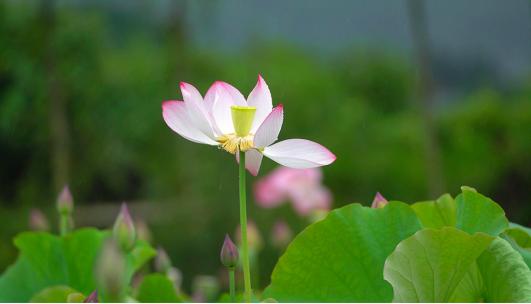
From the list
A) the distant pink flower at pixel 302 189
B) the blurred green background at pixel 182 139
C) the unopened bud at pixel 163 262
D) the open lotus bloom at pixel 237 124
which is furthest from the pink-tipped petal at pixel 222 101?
the blurred green background at pixel 182 139

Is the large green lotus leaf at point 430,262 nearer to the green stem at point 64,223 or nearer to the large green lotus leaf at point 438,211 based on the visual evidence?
the large green lotus leaf at point 438,211

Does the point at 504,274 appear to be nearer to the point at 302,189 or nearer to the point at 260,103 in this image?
the point at 260,103

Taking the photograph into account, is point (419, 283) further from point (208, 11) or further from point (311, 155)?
point (208, 11)

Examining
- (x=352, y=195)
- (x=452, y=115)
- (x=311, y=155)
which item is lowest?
(x=352, y=195)

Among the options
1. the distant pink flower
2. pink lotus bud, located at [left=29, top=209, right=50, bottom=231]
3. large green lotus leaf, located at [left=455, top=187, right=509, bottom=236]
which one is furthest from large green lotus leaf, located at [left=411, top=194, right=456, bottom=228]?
the distant pink flower

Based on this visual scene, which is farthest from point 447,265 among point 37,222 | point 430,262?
point 37,222

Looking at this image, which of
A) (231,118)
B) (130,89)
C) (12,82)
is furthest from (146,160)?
(231,118)

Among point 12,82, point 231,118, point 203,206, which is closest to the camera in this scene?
point 231,118

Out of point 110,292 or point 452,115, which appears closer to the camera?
point 110,292
